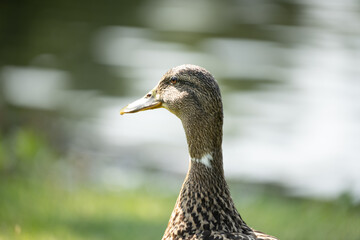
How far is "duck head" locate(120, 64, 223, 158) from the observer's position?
128 inches

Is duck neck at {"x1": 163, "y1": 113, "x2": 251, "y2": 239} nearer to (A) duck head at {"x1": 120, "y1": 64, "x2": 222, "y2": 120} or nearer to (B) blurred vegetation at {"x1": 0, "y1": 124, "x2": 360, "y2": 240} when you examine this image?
(A) duck head at {"x1": 120, "y1": 64, "x2": 222, "y2": 120}

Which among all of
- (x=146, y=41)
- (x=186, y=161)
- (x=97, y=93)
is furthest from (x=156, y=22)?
(x=186, y=161)

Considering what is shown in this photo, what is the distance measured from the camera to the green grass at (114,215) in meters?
4.57

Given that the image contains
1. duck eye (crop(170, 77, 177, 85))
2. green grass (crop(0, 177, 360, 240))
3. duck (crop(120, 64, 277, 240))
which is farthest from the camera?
green grass (crop(0, 177, 360, 240))

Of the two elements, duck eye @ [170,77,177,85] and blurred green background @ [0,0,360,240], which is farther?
blurred green background @ [0,0,360,240]

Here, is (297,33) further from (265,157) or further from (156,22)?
(265,157)

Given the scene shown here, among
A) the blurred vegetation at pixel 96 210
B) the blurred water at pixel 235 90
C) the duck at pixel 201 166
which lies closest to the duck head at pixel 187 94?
the duck at pixel 201 166

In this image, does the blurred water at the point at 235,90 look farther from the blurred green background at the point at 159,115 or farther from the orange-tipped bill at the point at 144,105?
the orange-tipped bill at the point at 144,105

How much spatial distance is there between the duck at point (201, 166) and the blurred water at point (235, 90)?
88.6 inches

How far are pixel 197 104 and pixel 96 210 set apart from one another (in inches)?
79.9

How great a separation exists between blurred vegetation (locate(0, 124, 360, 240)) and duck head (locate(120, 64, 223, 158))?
4.67ft

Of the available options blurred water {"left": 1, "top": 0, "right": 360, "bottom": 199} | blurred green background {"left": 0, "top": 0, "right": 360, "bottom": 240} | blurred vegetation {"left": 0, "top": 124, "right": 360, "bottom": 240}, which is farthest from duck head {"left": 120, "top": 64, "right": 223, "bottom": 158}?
blurred water {"left": 1, "top": 0, "right": 360, "bottom": 199}

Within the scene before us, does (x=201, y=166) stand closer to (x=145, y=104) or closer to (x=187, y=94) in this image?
(x=187, y=94)

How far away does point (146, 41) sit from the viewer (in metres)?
10.5
